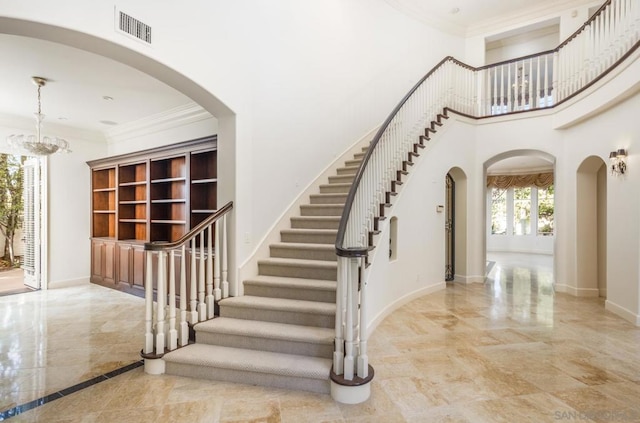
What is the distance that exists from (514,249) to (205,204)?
1130cm

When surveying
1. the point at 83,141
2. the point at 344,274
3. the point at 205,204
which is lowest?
the point at 344,274

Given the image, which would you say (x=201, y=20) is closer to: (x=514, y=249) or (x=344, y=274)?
(x=344, y=274)

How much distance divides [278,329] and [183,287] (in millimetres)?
997

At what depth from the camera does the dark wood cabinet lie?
16.4 feet

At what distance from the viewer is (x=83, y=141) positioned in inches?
265

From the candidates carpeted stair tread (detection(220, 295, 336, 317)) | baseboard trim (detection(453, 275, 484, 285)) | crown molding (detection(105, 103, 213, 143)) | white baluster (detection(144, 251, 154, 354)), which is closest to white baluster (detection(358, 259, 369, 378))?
carpeted stair tread (detection(220, 295, 336, 317))

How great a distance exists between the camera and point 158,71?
2.94 meters

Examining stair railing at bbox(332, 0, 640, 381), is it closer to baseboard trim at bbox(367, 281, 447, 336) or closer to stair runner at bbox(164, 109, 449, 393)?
stair runner at bbox(164, 109, 449, 393)

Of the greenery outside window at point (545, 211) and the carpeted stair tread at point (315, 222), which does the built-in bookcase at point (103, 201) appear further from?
the greenery outside window at point (545, 211)

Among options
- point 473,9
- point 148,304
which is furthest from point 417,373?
point 473,9

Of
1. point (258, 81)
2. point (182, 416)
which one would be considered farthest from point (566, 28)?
point (182, 416)

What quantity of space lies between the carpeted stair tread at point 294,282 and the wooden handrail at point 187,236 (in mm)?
822

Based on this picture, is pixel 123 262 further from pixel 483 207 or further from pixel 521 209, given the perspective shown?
pixel 521 209

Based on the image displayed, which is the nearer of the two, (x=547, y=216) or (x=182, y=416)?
(x=182, y=416)
